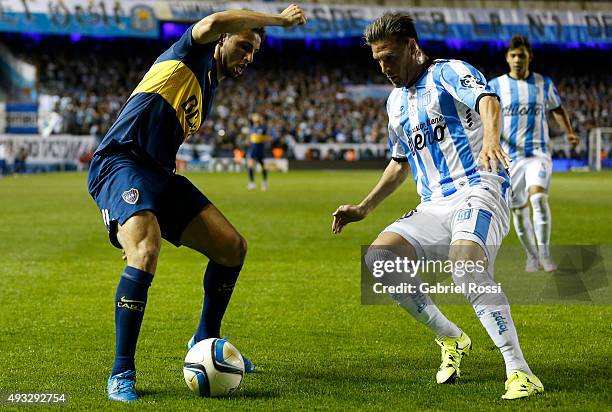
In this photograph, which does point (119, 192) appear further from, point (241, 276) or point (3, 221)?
point (3, 221)

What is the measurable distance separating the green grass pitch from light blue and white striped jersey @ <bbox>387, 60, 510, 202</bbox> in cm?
110

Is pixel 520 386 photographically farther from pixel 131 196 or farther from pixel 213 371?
pixel 131 196

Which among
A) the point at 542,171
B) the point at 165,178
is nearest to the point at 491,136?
the point at 165,178

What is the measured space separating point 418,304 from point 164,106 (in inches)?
71.3

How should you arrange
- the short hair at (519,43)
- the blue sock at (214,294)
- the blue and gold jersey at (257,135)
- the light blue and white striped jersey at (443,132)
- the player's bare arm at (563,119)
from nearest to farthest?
1. the light blue and white striped jersey at (443,132)
2. the blue sock at (214,294)
3. the short hair at (519,43)
4. the player's bare arm at (563,119)
5. the blue and gold jersey at (257,135)

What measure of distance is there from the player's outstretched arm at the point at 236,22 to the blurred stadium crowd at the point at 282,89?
36894 millimetres

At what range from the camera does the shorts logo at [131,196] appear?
4.57 metres

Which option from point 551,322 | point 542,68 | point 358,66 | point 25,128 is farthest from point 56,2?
point 551,322

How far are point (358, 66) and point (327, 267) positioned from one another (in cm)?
4380

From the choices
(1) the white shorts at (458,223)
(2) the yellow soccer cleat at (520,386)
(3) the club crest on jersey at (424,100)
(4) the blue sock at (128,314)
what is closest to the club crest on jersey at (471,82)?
(3) the club crest on jersey at (424,100)

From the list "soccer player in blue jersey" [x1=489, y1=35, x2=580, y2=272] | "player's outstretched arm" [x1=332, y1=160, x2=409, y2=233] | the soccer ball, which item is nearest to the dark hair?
"player's outstretched arm" [x1=332, y1=160, x2=409, y2=233]

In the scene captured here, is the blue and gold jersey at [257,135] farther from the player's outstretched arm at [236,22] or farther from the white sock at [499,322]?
the white sock at [499,322]

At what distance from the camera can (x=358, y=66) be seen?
52.6 meters

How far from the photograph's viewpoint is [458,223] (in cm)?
471
